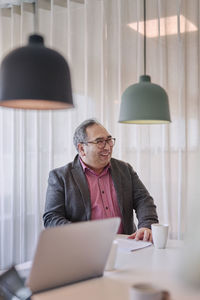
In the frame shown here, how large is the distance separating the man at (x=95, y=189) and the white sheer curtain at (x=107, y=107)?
49cm

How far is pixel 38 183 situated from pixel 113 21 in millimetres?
1774

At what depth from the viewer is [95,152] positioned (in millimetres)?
2717

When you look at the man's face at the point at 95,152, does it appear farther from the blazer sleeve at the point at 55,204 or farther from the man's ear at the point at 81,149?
the blazer sleeve at the point at 55,204

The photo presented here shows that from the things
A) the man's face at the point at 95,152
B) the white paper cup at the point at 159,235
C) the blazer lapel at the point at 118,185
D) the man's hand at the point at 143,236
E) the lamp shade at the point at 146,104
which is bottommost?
the man's hand at the point at 143,236

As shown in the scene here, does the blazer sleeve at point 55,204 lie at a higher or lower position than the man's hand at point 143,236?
higher

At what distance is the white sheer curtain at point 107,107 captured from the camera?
330 centimetres

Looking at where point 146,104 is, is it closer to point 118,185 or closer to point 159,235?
point 159,235

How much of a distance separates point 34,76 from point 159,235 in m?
1.02

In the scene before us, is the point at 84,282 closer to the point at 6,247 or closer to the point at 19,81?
the point at 19,81

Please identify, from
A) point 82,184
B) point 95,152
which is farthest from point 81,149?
point 82,184

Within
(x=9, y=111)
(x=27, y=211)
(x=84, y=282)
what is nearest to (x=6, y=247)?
(x=27, y=211)

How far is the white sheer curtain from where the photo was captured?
3299mm

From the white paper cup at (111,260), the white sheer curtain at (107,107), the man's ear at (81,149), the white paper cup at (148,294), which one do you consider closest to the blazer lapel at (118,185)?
the man's ear at (81,149)

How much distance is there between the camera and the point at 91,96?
3717 millimetres
